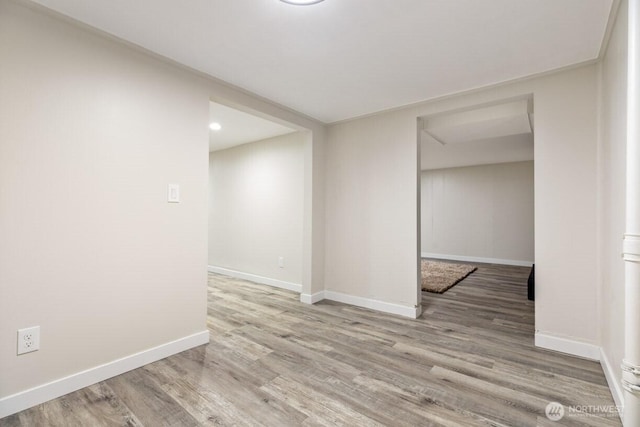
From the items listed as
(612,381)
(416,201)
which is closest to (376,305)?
(416,201)

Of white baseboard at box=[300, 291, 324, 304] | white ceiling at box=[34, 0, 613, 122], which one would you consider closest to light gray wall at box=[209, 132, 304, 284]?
white baseboard at box=[300, 291, 324, 304]

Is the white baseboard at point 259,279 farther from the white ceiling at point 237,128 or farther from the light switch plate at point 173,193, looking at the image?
the light switch plate at point 173,193

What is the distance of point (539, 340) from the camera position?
2365mm

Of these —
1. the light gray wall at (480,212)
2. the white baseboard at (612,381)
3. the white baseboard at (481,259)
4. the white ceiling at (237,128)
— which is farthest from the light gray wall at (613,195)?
the light gray wall at (480,212)

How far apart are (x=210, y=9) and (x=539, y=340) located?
3.29 m

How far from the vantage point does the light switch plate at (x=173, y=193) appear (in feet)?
7.20

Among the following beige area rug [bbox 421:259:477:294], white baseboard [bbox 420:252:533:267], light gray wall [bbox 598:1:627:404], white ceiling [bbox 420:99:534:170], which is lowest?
beige area rug [bbox 421:259:477:294]

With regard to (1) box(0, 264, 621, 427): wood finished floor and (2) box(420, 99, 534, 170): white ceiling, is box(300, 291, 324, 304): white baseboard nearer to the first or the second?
(1) box(0, 264, 621, 427): wood finished floor

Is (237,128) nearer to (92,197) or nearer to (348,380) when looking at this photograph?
(92,197)

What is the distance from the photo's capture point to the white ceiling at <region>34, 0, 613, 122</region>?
64.0 inches

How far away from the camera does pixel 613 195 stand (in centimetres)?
173

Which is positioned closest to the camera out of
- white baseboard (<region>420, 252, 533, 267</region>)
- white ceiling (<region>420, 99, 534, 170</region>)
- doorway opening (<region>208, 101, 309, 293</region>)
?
white ceiling (<region>420, 99, 534, 170</region>)

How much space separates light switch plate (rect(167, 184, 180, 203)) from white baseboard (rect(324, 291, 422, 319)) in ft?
7.25

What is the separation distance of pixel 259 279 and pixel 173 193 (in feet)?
8.70
